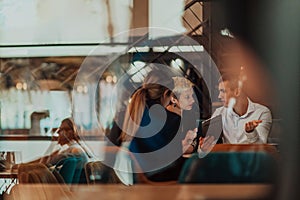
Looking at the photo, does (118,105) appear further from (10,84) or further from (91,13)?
(91,13)

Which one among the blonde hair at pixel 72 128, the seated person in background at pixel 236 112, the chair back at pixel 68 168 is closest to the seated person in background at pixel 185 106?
the seated person in background at pixel 236 112

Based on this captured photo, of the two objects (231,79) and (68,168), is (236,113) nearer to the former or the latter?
(231,79)

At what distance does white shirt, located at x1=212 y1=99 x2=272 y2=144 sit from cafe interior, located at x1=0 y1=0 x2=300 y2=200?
0.04 metres

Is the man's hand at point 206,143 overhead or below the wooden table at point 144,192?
overhead

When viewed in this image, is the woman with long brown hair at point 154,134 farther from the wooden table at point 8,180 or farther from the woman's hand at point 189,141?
the wooden table at point 8,180

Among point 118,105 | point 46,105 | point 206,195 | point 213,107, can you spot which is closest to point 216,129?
point 213,107

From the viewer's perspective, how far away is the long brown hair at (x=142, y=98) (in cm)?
160

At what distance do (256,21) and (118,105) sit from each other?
49.4 inches

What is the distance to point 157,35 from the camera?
2158 millimetres

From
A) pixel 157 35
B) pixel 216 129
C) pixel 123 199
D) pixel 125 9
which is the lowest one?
pixel 123 199

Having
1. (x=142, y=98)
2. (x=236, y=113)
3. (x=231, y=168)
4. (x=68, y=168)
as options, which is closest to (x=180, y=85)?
(x=142, y=98)

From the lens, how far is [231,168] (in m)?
1.08

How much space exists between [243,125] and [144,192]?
1.97 ft

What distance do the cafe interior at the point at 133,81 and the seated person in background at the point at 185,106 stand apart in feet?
0.11
